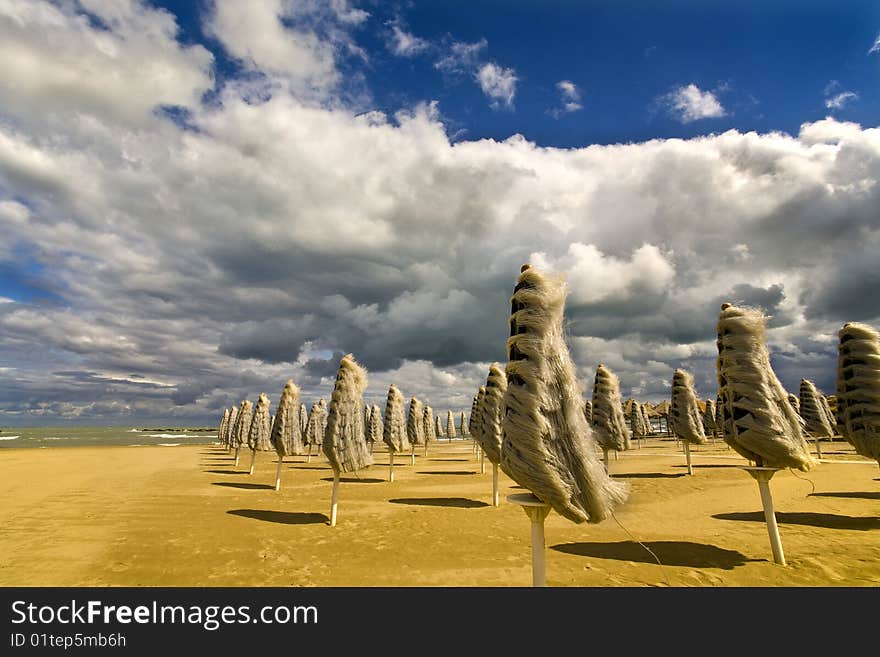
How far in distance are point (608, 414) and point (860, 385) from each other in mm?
11810

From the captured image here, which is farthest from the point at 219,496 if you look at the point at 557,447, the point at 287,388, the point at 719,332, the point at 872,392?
the point at 872,392

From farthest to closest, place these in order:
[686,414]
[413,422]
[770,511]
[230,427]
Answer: [230,427] < [413,422] < [686,414] < [770,511]

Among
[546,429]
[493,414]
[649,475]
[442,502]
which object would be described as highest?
[493,414]

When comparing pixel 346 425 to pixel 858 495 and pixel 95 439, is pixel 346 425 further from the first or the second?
pixel 95 439

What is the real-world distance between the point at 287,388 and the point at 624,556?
66.4 ft

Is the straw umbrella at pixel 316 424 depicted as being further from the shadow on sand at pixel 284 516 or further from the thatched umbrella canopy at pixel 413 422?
the shadow on sand at pixel 284 516

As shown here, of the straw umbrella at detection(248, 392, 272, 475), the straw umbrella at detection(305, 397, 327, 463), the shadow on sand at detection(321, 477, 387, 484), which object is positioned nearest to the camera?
the shadow on sand at detection(321, 477, 387, 484)

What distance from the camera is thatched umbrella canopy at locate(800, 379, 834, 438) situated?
1325 inches

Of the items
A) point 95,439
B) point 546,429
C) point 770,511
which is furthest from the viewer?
point 95,439

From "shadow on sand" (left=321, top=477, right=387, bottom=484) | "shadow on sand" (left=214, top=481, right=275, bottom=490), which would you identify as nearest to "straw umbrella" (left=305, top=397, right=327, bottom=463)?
"shadow on sand" (left=321, top=477, right=387, bottom=484)

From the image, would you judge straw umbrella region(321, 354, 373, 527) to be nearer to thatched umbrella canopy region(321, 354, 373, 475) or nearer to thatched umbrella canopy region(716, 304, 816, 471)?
thatched umbrella canopy region(321, 354, 373, 475)

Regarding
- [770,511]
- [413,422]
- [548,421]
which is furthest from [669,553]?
[413,422]

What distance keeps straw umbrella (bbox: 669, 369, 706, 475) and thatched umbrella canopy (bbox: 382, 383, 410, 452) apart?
57.5 feet

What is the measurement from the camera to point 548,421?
6.00 meters
